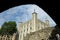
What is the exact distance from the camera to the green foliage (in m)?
48.3

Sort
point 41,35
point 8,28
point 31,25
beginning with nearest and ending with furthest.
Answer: point 41,35 → point 8,28 → point 31,25

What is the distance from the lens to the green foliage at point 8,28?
48306mm

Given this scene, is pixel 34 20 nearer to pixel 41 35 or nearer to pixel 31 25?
pixel 31 25

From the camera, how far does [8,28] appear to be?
163 ft

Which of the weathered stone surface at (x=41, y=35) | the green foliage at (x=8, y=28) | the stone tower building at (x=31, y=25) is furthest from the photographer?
the stone tower building at (x=31, y=25)

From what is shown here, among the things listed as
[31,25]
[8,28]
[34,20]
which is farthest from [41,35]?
[34,20]


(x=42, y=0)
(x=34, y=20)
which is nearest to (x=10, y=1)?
(x=42, y=0)

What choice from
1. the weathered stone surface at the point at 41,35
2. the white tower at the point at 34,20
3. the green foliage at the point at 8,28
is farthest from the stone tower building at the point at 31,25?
the weathered stone surface at the point at 41,35

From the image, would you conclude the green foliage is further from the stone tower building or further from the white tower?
the white tower

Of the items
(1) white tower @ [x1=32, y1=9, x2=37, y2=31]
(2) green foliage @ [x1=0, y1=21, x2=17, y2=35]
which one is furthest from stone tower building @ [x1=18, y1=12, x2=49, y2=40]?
(2) green foliage @ [x1=0, y1=21, x2=17, y2=35]

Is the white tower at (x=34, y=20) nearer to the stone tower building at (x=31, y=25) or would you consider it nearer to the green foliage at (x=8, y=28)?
the stone tower building at (x=31, y=25)

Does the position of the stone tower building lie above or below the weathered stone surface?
above

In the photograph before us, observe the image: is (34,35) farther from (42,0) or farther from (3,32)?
(42,0)

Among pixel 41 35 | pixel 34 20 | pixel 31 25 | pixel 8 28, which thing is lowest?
pixel 41 35
